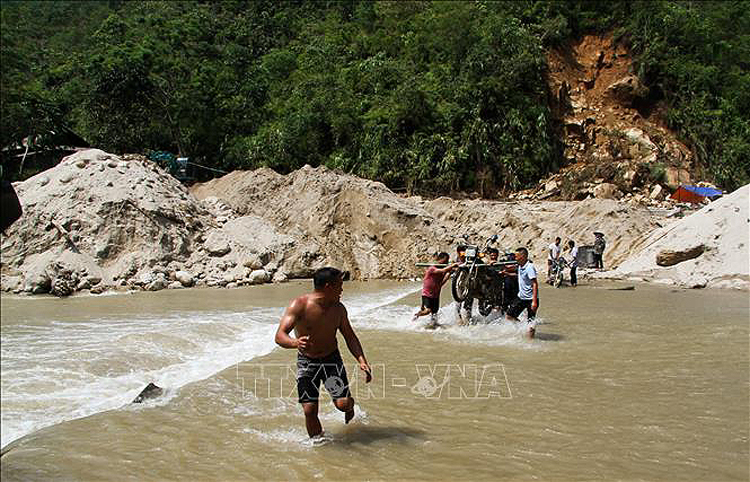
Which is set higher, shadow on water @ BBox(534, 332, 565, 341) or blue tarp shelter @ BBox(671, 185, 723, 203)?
blue tarp shelter @ BBox(671, 185, 723, 203)

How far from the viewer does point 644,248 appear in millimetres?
19125

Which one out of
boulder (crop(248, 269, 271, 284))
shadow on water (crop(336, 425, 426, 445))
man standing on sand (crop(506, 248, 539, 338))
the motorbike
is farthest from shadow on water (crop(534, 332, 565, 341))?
boulder (crop(248, 269, 271, 284))

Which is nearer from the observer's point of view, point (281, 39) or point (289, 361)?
point (289, 361)

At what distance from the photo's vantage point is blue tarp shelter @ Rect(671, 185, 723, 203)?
1004 inches

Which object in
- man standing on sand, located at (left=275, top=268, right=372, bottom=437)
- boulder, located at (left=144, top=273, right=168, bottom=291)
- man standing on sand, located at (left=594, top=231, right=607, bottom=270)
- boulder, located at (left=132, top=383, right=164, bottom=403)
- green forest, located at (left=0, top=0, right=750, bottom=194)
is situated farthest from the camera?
green forest, located at (left=0, top=0, right=750, bottom=194)

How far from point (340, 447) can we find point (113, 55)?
30929 millimetres

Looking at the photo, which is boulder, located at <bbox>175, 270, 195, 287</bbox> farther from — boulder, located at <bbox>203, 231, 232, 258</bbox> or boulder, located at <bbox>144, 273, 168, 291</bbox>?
boulder, located at <bbox>203, 231, 232, 258</bbox>

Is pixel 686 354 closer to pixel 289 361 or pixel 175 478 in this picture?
pixel 289 361

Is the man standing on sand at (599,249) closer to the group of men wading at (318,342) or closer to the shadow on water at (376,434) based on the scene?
the shadow on water at (376,434)

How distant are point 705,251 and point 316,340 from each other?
1573cm

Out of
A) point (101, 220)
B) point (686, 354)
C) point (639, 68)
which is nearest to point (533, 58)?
point (639, 68)

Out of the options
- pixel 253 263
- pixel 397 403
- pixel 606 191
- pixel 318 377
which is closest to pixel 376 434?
pixel 318 377

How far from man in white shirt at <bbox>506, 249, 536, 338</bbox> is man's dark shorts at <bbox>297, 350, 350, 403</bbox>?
15.4ft

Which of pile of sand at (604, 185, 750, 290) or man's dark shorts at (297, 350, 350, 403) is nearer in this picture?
man's dark shorts at (297, 350, 350, 403)
